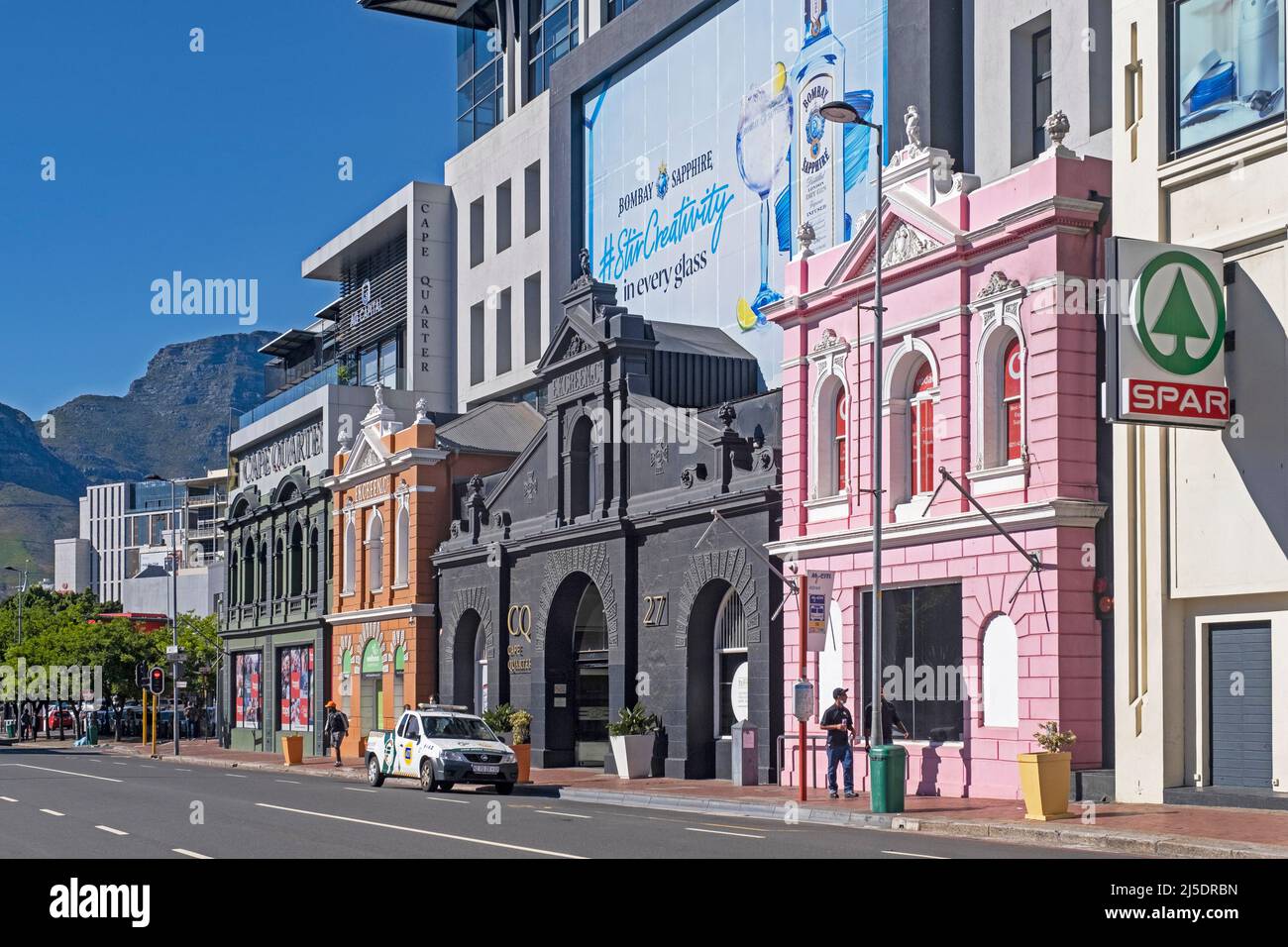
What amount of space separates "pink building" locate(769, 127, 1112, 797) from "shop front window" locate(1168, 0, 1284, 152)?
231cm

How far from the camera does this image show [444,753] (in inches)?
1271

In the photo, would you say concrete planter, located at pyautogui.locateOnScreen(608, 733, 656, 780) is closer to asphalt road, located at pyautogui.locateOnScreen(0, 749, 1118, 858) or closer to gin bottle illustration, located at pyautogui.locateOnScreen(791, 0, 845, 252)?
asphalt road, located at pyautogui.locateOnScreen(0, 749, 1118, 858)

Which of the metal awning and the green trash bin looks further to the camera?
the metal awning

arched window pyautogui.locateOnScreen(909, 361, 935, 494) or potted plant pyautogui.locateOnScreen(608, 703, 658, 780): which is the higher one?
arched window pyautogui.locateOnScreen(909, 361, 935, 494)

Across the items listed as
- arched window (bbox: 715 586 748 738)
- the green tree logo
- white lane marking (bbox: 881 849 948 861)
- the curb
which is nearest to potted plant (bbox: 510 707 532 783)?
arched window (bbox: 715 586 748 738)

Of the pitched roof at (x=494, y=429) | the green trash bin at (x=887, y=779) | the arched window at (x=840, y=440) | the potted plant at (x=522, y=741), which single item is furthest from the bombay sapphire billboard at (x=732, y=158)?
the green trash bin at (x=887, y=779)

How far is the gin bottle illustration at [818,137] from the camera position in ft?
129

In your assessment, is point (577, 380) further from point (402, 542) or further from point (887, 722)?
point (887, 722)

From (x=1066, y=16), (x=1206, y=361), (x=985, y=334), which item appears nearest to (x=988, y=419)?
(x=985, y=334)

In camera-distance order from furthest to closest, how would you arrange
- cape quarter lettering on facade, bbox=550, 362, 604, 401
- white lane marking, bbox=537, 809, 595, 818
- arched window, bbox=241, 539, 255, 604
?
arched window, bbox=241, 539, 255, 604 < cape quarter lettering on facade, bbox=550, 362, 604, 401 < white lane marking, bbox=537, 809, 595, 818

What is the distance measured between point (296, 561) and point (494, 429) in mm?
12387

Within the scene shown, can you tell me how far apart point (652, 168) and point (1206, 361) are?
26.6m

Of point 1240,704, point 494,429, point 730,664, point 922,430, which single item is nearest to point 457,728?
point 730,664

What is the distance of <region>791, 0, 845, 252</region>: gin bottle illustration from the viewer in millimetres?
39438
